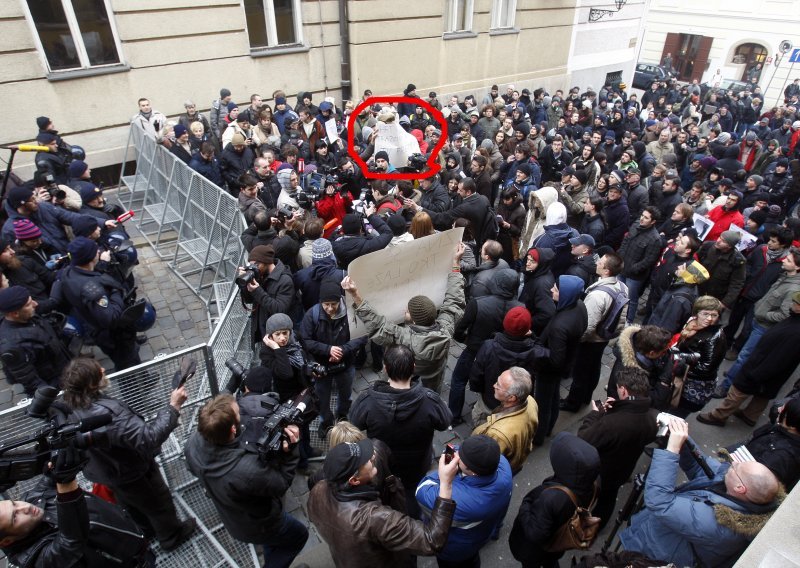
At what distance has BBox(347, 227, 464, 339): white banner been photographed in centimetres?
449

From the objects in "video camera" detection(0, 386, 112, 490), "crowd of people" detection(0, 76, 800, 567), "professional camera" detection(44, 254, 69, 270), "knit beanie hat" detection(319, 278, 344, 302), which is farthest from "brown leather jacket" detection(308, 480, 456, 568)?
"professional camera" detection(44, 254, 69, 270)

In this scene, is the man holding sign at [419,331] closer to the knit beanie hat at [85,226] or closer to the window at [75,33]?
the knit beanie hat at [85,226]

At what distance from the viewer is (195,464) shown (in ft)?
9.31

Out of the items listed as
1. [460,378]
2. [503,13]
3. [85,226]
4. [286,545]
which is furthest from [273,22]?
[286,545]

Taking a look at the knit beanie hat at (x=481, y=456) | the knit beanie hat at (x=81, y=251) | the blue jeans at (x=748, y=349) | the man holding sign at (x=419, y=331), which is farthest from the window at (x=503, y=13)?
the knit beanie hat at (x=481, y=456)

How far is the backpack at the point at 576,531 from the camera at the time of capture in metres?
2.78

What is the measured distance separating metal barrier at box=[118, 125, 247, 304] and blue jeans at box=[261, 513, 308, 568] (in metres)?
3.47

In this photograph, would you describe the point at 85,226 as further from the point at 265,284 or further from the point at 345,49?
the point at 345,49

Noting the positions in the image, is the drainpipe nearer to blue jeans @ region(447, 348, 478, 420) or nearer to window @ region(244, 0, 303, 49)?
window @ region(244, 0, 303, 49)

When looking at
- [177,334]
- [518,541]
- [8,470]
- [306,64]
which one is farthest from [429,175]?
[306,64]

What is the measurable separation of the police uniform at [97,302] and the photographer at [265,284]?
1172mm

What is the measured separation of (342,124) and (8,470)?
30.8 feet

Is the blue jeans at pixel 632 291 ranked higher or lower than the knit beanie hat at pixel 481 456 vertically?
lower

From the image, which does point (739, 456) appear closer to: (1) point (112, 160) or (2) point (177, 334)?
(2) point (177, 334)
